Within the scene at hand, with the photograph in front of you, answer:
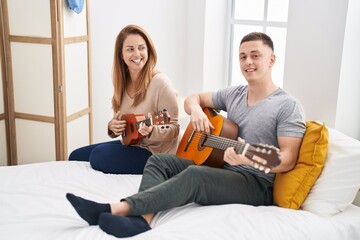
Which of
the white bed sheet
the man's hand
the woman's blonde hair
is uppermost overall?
the woman's blonde hair

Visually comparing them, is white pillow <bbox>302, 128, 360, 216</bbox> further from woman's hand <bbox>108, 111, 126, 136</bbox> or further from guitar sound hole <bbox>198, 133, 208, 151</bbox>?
woman's hand <bbox>108, 111, 126, 136</bbox>

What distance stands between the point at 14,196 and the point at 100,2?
195cm

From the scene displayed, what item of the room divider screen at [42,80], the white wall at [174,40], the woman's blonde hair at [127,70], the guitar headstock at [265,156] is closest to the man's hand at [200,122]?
the woman's blonde hair at [127,70]

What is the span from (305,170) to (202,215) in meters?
0.48

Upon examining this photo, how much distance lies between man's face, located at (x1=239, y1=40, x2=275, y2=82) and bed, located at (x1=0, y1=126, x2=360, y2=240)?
0.42 meters

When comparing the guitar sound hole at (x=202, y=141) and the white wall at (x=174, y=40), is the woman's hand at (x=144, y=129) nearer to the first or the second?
the guitar sound hole at (x=202, y=141)

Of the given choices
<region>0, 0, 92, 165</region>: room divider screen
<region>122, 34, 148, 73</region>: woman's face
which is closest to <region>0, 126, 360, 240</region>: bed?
<region>122, 34, 148, 73</region>: woman's face

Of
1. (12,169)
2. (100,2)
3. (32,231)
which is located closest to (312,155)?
(32,231)

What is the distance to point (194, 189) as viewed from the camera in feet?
5.86

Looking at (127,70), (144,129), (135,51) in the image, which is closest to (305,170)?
(144,129)

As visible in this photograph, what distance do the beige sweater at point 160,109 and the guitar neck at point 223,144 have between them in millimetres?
337

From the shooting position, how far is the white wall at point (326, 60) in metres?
2.21

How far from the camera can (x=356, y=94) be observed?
2.36 meters

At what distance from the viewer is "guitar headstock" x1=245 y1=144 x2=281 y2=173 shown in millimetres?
1536
